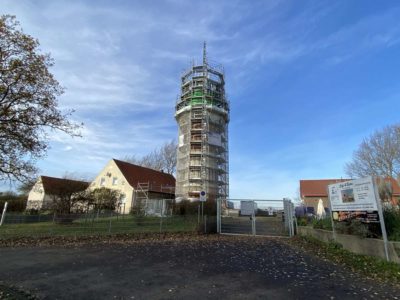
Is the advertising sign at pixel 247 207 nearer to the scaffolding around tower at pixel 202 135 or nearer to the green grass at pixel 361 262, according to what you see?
the green grass at pixel 361 262

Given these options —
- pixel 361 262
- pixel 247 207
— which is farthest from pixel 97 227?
pixel 361 262

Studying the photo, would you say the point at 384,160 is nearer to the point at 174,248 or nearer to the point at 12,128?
the point at 174,248

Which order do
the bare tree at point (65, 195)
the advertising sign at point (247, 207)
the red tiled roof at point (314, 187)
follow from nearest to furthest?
the advertising sign at point (247, 207)
the bare tree at point (65, 195)
the red tiled roof at point (314, 187)

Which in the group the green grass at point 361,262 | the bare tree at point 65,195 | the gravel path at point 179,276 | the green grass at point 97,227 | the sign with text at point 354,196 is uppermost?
the bare tree at point 65,195

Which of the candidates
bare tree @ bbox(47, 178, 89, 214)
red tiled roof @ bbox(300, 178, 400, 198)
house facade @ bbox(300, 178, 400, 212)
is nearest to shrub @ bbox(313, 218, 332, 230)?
bare tree @ bbox(47, 178, 89, 214)

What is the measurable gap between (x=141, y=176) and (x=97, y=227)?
30509 millimetres

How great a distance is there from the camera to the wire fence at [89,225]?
18.7 meters

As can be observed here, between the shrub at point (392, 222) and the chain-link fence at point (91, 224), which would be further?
the chain-link fence at point (91, 224)

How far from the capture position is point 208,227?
20.4 meters

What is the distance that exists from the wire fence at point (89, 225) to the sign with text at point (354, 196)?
9095 millimetres

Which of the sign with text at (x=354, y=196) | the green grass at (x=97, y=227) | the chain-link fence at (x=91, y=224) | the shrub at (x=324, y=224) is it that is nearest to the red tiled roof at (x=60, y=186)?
the chain-link fence at (x=91, y=224)

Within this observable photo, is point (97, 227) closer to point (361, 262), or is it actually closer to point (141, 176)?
point (361, 262)

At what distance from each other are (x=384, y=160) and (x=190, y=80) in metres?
31.0

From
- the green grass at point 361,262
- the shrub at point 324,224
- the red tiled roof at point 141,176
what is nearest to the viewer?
the green grass at point 361,262
